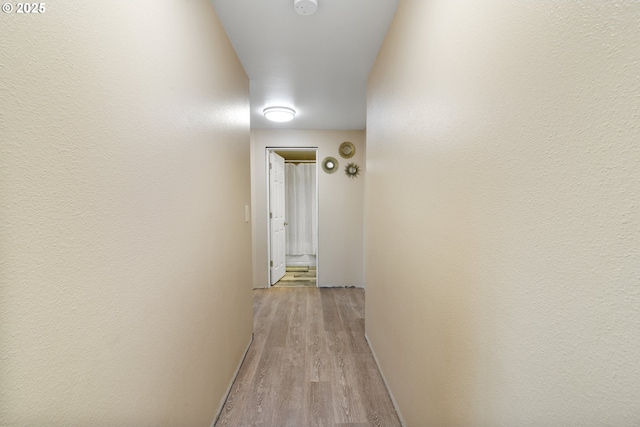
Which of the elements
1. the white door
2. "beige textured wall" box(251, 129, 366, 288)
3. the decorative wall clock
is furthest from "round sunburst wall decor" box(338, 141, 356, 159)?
the white door

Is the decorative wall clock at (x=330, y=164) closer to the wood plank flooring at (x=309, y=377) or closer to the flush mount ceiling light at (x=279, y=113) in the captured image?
the flush mount ceiling light at (x=279, y=113)

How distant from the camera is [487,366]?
0.77 meters

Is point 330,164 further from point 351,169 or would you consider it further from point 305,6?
point 305,6

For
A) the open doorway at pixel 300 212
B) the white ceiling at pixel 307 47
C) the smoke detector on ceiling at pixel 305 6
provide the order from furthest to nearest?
the open doorway at pixel 300 212 → the white ceiling at pixel 307 47 → the smoke detector on ceiling at pixel 305 6

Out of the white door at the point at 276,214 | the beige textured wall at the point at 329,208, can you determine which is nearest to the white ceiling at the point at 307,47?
the beige textured wall at the point at 329,208

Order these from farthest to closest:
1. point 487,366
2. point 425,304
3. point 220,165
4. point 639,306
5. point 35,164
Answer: point 220,165
point 425,304
point 487,366
point 35,164
point 639,306

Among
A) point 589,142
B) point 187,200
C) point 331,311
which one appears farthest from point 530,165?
point 331,311

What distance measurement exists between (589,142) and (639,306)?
0.95 ft

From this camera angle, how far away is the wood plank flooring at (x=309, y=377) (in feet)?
5.28

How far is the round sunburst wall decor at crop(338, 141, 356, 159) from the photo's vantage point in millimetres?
4113

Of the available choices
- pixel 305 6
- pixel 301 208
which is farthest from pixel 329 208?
pixel 305 6

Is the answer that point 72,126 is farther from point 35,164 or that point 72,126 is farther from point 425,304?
point 425,304

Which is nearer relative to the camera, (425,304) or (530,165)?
(530,165)

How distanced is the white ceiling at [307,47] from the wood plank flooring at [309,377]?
8.25 ft
